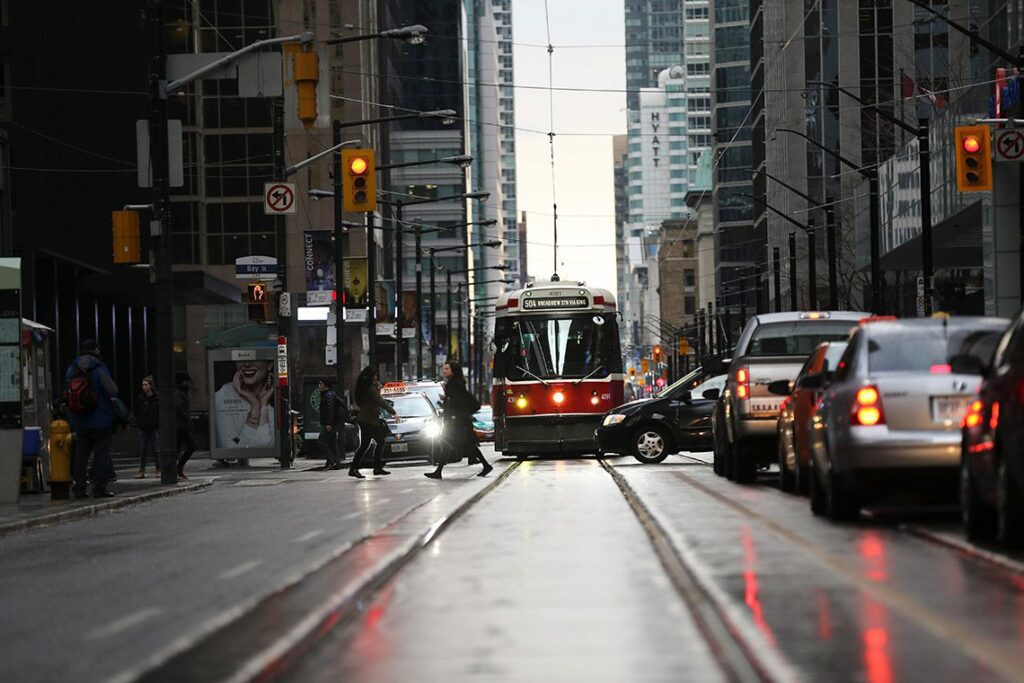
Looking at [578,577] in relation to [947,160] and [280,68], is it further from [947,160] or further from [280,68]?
[947,160]

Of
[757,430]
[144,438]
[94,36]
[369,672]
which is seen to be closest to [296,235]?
[94,36]

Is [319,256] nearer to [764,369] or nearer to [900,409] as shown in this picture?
[764,369]

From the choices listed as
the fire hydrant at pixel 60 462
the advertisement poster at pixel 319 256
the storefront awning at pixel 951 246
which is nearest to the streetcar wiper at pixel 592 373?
the storefront awning at pixel 951 246

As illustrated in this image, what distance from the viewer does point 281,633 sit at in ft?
33.0

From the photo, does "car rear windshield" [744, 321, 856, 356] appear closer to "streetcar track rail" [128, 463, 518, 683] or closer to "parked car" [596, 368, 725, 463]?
"streetcar track rail" [128, 463, 518, 683]

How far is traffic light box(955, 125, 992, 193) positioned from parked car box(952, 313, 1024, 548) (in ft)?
75.3

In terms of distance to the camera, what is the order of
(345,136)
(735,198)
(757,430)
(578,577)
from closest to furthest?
1. (578,577)
2. (757,430)
3. (345,136)
4. (735,198)

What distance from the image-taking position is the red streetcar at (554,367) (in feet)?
130

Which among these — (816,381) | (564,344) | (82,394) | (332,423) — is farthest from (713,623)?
(332,423)

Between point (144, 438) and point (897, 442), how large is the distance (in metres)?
22.2

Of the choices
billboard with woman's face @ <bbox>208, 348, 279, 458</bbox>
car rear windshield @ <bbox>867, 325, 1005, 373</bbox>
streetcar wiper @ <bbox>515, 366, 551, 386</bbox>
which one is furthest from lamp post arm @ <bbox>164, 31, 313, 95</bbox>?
car rear windshield @ <bbox>867, 325, 1005, 373</bbox>

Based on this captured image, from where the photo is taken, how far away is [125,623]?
1089 cm

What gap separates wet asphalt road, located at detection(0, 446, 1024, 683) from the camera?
28.8 feet

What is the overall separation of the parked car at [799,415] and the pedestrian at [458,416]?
30.0ft
